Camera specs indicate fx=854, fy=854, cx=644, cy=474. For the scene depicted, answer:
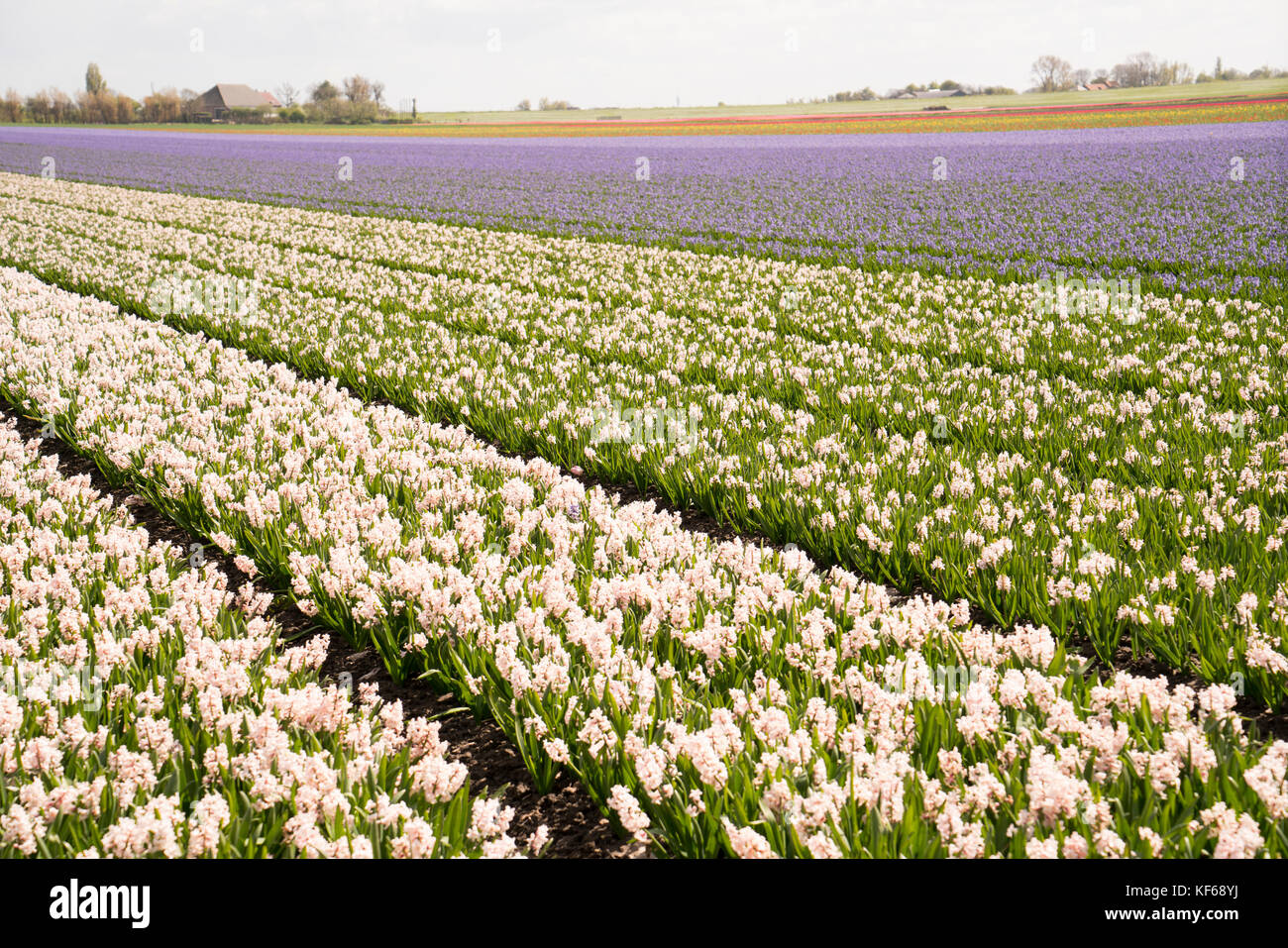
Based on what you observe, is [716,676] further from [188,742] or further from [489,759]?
[188,742]

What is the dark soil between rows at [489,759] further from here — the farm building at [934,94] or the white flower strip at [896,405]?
the farm building at [934,94]

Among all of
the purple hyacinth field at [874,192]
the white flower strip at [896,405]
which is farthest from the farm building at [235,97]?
the white flower strip at [896,405]

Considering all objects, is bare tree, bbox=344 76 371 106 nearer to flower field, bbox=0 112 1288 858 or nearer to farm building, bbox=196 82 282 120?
farm building, bbox=196 82 282 120

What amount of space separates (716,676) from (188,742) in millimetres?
2247

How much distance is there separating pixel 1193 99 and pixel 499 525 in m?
90.4

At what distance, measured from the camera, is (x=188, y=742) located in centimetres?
339

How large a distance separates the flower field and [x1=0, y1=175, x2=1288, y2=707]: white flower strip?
0.16 feet

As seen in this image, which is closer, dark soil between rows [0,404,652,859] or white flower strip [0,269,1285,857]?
white flower strip [0,269,1285,857]

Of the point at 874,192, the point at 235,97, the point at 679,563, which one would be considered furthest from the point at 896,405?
the point at 235,97

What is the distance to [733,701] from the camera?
12.2 ft

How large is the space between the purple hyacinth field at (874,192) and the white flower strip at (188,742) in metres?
14.4

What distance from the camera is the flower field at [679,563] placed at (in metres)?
3.03

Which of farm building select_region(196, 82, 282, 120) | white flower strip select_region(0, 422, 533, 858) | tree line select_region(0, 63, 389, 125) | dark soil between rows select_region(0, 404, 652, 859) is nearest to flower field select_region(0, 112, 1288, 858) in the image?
white flower strip select_region(0, 422, 533, 858)

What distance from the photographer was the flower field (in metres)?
3.03
